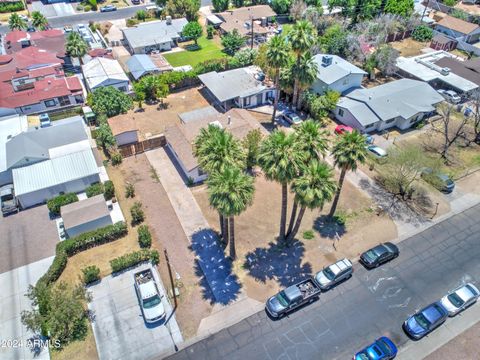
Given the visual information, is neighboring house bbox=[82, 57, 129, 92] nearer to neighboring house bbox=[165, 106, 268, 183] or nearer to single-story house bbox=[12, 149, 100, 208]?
neighboring house bbox=[165, 106, 268, 183]

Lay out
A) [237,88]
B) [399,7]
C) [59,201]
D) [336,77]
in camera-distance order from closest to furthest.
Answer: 1. [59,201]
2. [336,77]
3. [237,88]
4. [399,7]

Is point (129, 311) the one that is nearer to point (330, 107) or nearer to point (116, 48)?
point (330, 107)

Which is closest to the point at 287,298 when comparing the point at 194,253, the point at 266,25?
the point at 194,253

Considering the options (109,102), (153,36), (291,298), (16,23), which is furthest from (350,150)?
(16,23)

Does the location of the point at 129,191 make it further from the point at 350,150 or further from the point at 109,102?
the point at 350,150

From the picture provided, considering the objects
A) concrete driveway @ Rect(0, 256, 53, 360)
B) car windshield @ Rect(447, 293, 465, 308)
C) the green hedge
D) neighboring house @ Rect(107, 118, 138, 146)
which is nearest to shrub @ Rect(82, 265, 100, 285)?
the green hedge

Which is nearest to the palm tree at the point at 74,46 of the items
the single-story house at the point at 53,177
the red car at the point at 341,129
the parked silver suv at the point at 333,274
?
the single-story house at the point at 53,177

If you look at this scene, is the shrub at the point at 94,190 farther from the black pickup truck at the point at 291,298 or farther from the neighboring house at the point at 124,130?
the black pickup truck at the point at 291,298
